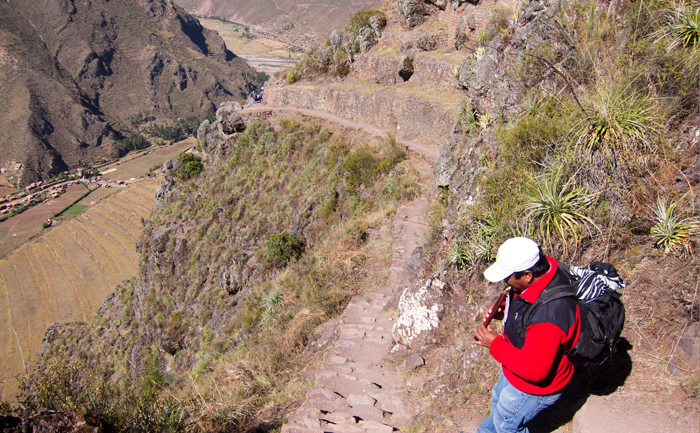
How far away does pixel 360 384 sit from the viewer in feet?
15.8

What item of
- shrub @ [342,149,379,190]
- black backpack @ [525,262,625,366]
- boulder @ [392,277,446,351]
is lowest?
shrub @ [342,149,379,190]

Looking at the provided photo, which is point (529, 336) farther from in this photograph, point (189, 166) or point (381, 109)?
point (189, 166)

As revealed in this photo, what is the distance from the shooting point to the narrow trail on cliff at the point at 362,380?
4.13m

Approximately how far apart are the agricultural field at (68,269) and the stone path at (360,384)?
105ft

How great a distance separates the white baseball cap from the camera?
2.31 meters

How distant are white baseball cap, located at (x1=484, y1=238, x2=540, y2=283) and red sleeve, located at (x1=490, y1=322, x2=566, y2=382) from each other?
352mm

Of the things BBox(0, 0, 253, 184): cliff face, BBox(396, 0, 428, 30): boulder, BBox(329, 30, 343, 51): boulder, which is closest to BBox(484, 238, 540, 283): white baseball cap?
BBox(396, 0, 428, 30): boulder

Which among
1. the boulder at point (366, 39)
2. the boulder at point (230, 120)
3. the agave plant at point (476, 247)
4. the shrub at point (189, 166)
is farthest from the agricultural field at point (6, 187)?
the agave plant at point (476, 247)

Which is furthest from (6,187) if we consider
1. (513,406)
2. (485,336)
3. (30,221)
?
(513,406)

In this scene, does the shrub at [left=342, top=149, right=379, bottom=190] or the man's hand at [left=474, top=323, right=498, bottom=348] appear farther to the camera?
the shrub at [left=342, top=149, right=379, bottom=190]

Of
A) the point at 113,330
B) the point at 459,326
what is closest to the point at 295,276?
the point at 459,326

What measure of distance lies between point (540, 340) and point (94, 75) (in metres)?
141

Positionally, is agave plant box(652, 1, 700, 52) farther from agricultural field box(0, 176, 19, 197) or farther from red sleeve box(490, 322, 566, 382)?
agricultural field box(0, 176, 19, 197)

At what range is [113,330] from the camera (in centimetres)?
2109
